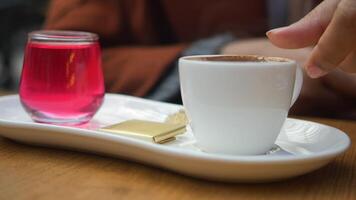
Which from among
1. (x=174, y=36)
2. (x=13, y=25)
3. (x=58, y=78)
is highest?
(x=58, y=78)

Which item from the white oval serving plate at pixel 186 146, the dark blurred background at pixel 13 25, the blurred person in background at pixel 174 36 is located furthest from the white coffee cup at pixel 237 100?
the dark blurred background at pixel 13 25

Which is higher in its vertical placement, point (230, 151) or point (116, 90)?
point (230, 151)

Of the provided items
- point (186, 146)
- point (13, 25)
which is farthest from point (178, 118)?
point (13, 25)

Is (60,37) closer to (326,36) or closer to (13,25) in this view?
(326,36)

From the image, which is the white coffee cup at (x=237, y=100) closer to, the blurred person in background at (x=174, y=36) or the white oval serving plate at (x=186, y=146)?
the white oval serving plate at (x=186, y=146)

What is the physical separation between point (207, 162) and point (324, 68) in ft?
0.46

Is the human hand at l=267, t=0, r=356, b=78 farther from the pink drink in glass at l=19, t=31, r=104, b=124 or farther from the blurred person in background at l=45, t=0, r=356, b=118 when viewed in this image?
the blurred person in background at l=45, t=0, r=356, b=118


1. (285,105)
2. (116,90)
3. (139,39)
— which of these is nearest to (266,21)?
(139,39)

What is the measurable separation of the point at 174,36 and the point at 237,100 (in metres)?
0.77

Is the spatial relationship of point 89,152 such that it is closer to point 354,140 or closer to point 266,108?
point 266,108

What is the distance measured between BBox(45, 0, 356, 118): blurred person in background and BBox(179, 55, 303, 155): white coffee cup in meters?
0.36

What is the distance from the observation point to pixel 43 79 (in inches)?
20.2

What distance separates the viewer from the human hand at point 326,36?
0.40 m

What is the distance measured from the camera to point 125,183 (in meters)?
0.38
